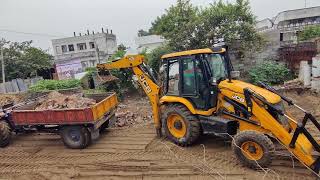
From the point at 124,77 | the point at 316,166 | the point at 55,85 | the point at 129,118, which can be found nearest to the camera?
the point at 316,166

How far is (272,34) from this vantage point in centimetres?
2106

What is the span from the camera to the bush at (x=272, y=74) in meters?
15.3

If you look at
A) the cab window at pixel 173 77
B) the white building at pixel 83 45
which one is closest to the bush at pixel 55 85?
the cab window at pixel 173 77

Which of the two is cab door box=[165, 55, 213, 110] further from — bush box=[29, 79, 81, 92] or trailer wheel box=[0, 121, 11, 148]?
bush box=[29, 79, 81, 92]

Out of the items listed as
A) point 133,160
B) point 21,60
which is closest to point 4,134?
point 133,160

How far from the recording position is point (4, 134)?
854 cm

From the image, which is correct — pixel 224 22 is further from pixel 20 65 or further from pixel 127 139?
pixel 20 65

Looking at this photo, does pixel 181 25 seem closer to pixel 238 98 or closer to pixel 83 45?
pixel 238 98

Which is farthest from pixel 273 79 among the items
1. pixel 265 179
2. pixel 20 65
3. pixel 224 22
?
pixel 20 65

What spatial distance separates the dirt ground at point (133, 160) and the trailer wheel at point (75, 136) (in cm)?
16

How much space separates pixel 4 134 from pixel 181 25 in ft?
36.9

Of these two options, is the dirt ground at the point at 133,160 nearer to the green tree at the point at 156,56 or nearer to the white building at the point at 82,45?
the green tree at the point at 156,56

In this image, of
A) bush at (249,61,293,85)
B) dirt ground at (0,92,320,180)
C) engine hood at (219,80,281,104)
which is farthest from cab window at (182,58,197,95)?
bush at (249,61,293,85)

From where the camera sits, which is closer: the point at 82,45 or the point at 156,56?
the point at 156,56
